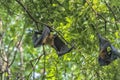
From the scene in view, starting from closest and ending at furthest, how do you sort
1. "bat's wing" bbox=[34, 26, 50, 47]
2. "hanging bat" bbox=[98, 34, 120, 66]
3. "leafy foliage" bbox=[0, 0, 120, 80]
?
1. "hanging bat" bbox=[98, 34, 120, 66]
2. "bat's wing" bbox=[34, 26, 50, 47]
3. "leafy foliage" bbox=[0, 0, 120, 80]

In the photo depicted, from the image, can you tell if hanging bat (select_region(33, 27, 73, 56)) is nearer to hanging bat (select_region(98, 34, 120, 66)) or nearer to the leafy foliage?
the leafy foliage

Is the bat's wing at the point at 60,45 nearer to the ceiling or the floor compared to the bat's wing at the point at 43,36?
nearer to the floor

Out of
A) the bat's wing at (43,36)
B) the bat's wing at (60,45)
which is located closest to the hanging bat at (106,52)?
the bat's wing at (60,45)

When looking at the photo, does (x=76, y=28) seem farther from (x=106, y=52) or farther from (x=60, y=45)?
(x=106, y=52)

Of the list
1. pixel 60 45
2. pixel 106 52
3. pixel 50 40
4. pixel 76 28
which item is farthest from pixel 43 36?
pixel 106 52

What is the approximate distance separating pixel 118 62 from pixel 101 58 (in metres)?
1.15

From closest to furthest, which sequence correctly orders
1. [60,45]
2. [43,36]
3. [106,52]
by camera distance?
[106,52] < [43,36] < [60,45]

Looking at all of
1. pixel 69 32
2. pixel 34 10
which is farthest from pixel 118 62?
pixel 34 10

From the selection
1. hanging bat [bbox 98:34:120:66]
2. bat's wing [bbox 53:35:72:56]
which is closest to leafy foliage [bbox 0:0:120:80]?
bat's wing [bbox 53:35:72:56]

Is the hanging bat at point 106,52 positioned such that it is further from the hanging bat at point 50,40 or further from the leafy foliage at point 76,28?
the hanging bat at point 50,40

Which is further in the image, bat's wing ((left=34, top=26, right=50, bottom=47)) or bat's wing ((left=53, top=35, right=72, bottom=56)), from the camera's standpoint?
bat's wing ((left=53, top=35, right=72, bottom=56))

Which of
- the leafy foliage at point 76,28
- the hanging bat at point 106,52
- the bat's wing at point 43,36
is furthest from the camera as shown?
the leafy foliage at point 76,28

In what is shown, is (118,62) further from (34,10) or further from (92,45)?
(34,10)

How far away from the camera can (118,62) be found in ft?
17.5
